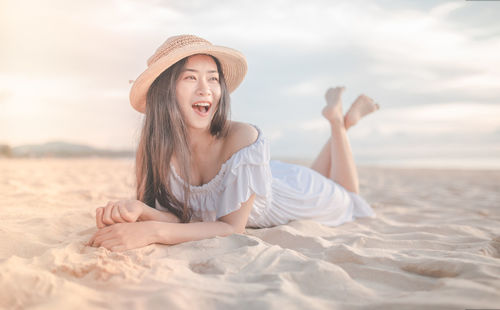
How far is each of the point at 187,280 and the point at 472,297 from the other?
0.98m

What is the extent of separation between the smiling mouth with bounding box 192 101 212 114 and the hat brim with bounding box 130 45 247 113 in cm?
30

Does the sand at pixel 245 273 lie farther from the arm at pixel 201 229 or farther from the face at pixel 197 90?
the face at pixel 197 90

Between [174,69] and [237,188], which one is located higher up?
[174,69]

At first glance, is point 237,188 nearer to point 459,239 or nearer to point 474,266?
point 474,266

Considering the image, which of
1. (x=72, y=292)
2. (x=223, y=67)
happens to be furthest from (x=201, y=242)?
(x=223, y=67)

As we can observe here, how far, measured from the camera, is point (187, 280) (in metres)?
1.32

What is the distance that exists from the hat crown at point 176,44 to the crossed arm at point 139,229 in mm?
1015

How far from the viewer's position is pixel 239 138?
235cm

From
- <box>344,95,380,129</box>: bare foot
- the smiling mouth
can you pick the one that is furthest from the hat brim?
<box>344,95,380,129</box>: bare foot

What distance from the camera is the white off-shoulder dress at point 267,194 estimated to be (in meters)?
2.21

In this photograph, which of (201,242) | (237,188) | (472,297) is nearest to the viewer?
(472,297)

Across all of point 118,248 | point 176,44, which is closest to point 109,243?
point 118,248

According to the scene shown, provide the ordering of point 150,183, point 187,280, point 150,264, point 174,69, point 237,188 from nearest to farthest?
point 187,280, point 150,264, point 237,188, point 174,69, point 150,183

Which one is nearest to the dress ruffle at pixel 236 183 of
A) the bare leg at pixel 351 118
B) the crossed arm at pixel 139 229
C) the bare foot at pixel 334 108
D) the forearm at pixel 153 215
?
the crossed arm at pixel 139 229
